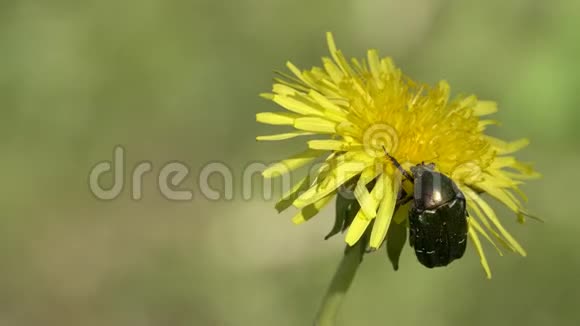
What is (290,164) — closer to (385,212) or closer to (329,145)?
(329,145)

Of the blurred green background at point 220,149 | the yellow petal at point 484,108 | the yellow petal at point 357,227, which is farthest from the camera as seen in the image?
the blurred green background at point 220,149

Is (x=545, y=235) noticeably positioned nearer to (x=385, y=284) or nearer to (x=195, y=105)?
(x=385, y=284)

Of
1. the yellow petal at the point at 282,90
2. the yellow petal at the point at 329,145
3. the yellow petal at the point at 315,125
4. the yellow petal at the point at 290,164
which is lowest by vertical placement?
the yellow petal at the point at 290,164

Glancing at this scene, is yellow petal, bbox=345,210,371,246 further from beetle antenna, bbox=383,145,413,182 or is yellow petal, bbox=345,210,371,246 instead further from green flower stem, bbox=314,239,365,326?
beetle antenna, bbox=383,145,413,182

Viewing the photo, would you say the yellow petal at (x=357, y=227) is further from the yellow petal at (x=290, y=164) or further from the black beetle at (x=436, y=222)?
the yellow petal at (x=290, y=164)

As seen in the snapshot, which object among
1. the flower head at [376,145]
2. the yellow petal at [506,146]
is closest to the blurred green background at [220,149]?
the yellow petal at [506,146]

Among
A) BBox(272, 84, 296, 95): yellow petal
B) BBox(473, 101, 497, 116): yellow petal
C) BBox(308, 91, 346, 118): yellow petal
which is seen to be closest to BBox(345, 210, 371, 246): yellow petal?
BBox(308, 91, 346, 118): yellow petal

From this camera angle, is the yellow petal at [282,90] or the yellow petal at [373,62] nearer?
the yellow petal at [282,90]

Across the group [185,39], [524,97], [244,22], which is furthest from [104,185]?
[524,97]
